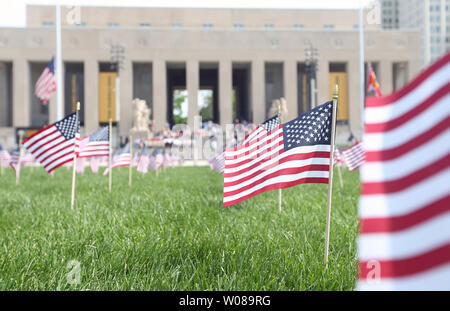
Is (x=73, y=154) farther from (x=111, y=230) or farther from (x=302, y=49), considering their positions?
(x=302, y=49)

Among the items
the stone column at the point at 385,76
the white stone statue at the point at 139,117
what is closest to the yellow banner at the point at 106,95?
the white stone statue at the point at 139,117

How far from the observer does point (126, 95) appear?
151 ft

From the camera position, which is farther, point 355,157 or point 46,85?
point 46,85

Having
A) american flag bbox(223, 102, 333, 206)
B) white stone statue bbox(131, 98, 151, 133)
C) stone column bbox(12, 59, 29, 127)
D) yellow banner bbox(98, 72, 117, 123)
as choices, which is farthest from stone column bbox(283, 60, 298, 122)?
american flag bbox(223, 102, 333, 206)

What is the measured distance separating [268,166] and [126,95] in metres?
44.6

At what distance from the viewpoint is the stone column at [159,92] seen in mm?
46344

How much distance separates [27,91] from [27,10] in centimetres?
1876

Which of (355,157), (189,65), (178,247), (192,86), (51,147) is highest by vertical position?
(189,65)

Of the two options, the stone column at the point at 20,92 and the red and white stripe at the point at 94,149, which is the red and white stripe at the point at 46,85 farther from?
the stone column at the point at 20,92

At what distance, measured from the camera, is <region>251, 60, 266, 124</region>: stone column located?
156 ft

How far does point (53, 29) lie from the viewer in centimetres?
4522

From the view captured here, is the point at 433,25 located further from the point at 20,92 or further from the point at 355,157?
the point at 355,157

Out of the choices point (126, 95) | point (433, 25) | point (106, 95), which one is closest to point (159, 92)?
point (126, 95)

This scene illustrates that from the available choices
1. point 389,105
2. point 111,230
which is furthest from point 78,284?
point 389,105
